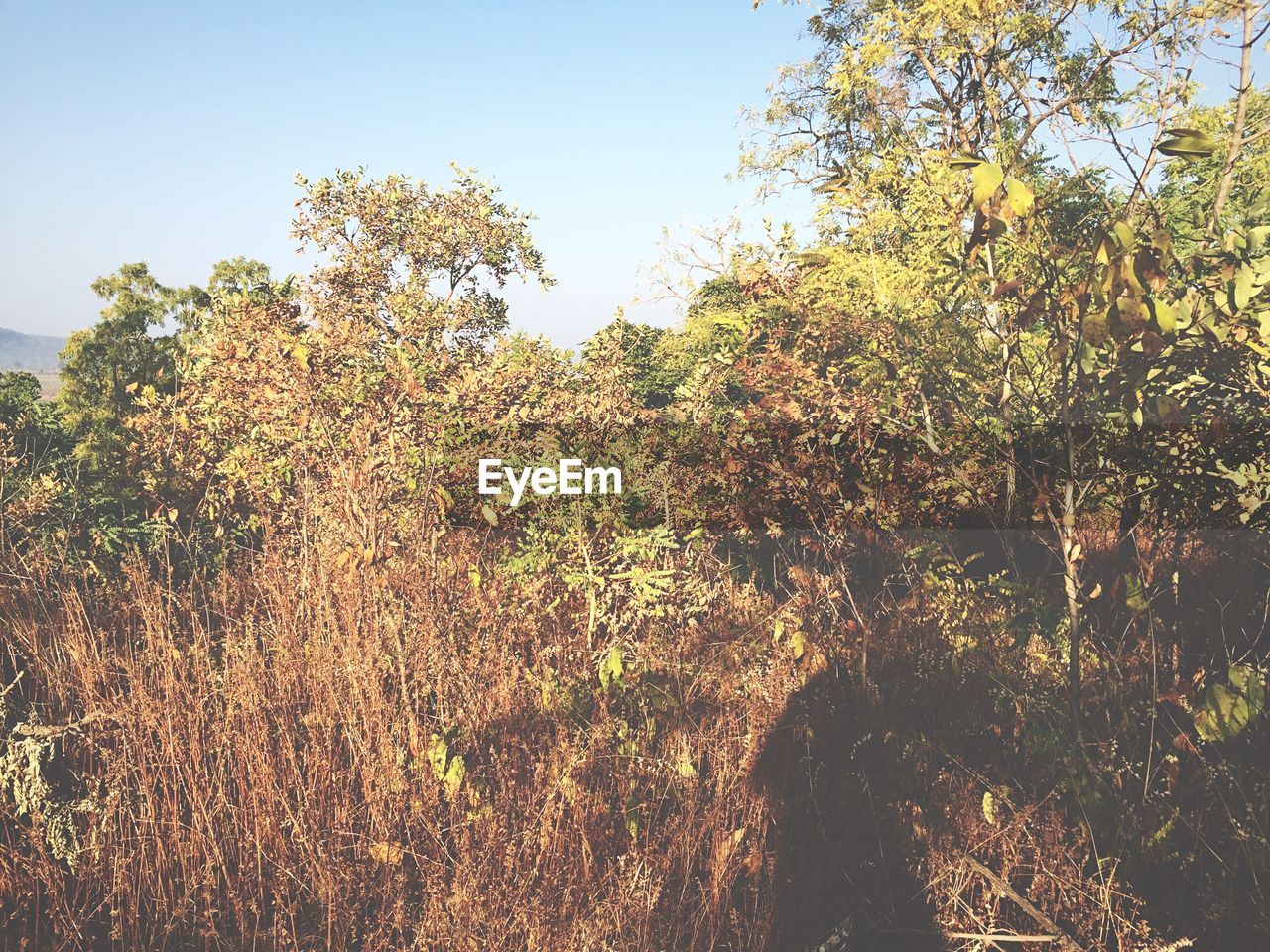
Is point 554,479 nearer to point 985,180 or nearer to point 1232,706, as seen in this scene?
point 985,180

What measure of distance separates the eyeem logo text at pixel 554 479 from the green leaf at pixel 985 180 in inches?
92.5

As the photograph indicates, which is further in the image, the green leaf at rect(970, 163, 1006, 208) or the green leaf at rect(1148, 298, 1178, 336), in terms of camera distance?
the green leaf at rect(1148, 298, 1178, 336)

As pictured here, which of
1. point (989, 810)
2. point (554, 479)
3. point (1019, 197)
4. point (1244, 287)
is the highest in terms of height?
point (1019, 197)

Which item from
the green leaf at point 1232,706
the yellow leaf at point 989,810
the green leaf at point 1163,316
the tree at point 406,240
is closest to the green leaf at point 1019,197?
the green leaf at point 1163,316

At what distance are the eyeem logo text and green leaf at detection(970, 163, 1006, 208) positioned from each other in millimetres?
2349

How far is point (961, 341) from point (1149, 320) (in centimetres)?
225

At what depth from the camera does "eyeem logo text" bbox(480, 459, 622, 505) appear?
3.86 m

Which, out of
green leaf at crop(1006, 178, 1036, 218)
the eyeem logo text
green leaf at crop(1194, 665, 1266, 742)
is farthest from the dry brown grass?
green leaf at crop(1006, 178, 1036, 218)

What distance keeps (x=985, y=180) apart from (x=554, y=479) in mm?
2484

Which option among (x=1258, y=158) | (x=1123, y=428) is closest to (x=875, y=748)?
(x=1123, y=428)

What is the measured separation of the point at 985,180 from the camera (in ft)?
5.63

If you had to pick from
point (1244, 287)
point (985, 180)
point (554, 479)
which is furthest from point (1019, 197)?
point (554, 479)

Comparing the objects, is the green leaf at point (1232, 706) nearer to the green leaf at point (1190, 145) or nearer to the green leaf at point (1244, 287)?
the green leaf at point (1244, 287)

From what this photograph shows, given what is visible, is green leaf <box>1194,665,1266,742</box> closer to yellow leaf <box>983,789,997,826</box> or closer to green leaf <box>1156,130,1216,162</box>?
yellow leaf <box>983,789,997,826</box>
